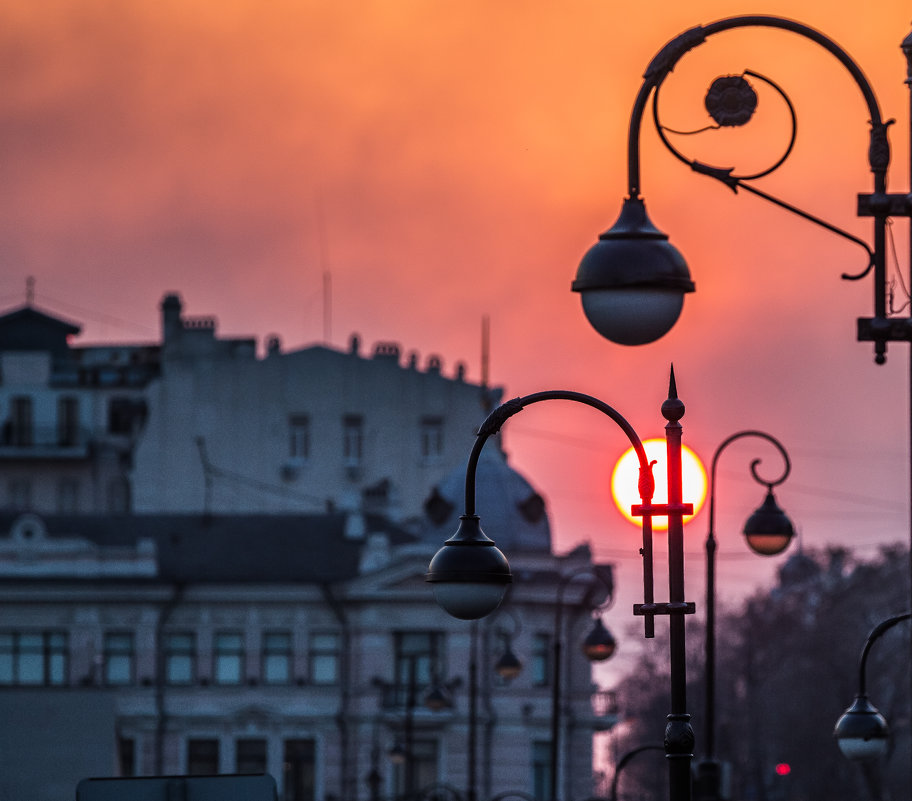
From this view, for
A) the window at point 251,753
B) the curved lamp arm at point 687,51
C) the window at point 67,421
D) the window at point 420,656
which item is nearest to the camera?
the curved lamp arm at point 687,51

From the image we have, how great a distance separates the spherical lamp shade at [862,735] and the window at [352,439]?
72.9 m

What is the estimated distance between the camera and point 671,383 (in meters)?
17.2

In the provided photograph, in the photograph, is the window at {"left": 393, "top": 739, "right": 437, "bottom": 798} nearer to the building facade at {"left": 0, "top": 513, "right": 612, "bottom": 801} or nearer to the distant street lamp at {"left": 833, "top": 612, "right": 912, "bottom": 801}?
the building facade at {"left": 0, "top": 513, "right": 612, "bottom": 801}

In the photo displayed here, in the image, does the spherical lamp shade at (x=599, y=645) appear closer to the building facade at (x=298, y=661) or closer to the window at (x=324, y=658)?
the building facade at (x=298, y=661)

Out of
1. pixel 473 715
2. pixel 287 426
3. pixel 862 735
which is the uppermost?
pixel 287 426

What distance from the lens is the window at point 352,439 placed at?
97.4 meters

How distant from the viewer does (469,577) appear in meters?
16.9

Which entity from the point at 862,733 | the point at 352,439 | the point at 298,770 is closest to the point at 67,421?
the point at 352,439

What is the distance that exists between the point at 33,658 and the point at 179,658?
14.7ft

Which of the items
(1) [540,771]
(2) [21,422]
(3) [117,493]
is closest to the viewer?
(1) [540,771]

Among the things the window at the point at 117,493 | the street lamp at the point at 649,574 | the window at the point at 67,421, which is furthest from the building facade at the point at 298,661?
the street lamp at the point at 649,574

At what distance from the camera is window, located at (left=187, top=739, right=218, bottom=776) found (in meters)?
79.4

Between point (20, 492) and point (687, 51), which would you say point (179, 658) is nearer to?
point (20, 492)

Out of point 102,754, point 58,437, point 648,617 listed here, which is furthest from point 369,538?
point 648,617
